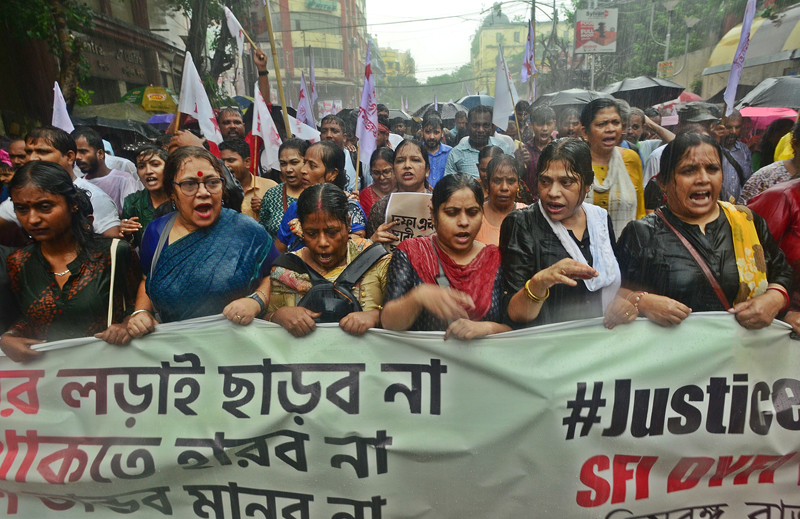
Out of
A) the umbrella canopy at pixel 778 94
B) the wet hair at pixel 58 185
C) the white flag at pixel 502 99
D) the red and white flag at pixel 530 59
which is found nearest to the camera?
the wet hair at pixel 58 185

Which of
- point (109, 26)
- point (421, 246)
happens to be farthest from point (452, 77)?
point (421, 246)

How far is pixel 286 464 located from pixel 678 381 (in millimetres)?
1600

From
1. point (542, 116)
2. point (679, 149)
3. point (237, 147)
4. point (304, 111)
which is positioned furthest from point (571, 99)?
point (679, 149)

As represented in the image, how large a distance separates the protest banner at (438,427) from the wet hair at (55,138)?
1.95 m

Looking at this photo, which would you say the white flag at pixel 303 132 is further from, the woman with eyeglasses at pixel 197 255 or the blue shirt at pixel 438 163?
the woman with eyeglasses at pixel 197 255

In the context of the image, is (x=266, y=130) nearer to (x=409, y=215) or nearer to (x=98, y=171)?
(x=98, y=171)

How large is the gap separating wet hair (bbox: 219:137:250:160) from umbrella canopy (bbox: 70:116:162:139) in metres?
5.39

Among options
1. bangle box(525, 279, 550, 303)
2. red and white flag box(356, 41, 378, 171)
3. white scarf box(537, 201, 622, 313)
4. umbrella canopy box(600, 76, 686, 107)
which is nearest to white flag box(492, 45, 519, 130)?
red and white flag box(356, 41, 378, 171)

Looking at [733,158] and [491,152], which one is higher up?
[491,152]

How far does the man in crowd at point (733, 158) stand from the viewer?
4.22 m

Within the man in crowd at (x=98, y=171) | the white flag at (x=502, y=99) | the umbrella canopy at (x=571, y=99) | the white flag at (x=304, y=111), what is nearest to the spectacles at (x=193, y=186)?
the man in crowd at (x=98, y=171)

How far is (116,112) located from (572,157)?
11.9m

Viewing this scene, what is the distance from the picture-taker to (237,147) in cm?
497

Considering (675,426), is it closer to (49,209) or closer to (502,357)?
(502,357)
